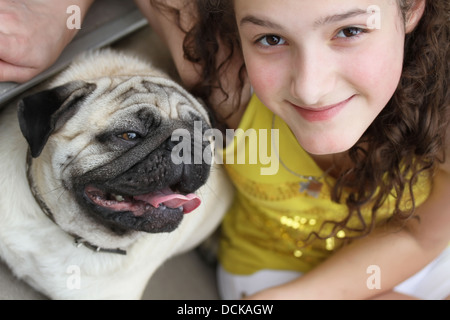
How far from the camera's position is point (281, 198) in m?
1.41

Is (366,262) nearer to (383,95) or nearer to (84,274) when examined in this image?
(383,95)

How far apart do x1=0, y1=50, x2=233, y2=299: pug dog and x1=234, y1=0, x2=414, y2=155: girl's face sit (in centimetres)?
21

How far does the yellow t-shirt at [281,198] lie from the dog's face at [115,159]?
28 cm

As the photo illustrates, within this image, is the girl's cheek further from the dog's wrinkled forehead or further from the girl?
the dog's wrinkled forehead

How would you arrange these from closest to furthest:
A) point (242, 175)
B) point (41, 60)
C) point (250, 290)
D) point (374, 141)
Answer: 1. point (41, 60)
2. point (374, 141)
3. point (242, 175)
4. point (250, 290)

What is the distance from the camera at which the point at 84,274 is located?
1217mm

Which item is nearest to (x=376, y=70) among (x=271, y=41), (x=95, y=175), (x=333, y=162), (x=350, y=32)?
(x=350, y=32)

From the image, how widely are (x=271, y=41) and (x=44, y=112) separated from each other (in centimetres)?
44

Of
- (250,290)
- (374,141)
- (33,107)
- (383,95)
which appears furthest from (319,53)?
(250,290)

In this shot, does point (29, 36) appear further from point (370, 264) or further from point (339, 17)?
point (370, 264)

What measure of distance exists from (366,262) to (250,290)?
0.37m

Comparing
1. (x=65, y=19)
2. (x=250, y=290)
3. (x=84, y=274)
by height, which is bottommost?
(x=250, y=290)

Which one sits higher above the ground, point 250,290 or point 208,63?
point 208,63

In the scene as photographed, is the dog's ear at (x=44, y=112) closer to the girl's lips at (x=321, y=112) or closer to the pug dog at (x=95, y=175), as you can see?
the pug dog at (x=95, y=175)
